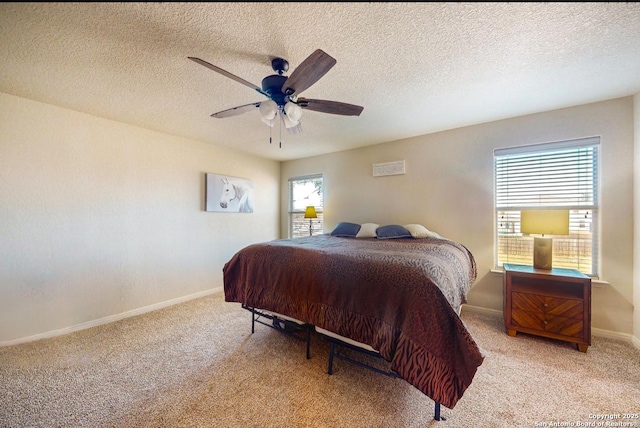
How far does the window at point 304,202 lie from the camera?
4.43 meters

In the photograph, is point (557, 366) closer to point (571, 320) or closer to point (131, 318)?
point (571, 320)

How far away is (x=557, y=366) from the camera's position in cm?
181

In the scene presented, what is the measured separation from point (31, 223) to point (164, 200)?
1180 millimetres

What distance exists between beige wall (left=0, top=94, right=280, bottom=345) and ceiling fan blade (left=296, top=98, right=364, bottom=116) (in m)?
2.43

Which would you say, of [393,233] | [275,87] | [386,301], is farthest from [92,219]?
[393,233]

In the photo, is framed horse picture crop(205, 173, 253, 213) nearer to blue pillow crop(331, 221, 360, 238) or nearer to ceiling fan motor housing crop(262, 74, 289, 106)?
blue pillow crop(331, 221, 360, 238)

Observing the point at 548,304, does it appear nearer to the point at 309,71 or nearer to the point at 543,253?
the point at 543,253

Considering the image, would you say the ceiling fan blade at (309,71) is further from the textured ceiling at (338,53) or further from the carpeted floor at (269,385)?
the carpeted floor at (269,385)

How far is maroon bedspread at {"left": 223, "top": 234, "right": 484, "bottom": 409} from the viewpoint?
1207mm

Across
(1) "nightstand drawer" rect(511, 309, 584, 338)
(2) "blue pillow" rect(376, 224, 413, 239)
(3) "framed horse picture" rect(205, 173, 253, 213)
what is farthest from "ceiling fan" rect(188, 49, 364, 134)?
(1) "nightstand drawer" rect(511, 309, 584, 338)

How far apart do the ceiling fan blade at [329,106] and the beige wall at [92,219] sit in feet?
7.98

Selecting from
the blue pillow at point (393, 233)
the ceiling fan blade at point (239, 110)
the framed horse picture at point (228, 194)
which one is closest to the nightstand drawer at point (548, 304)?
the blue pillow at point (393, 233)

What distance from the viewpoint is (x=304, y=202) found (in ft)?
15.3

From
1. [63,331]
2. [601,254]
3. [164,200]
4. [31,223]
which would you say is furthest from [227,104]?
[601,254]
